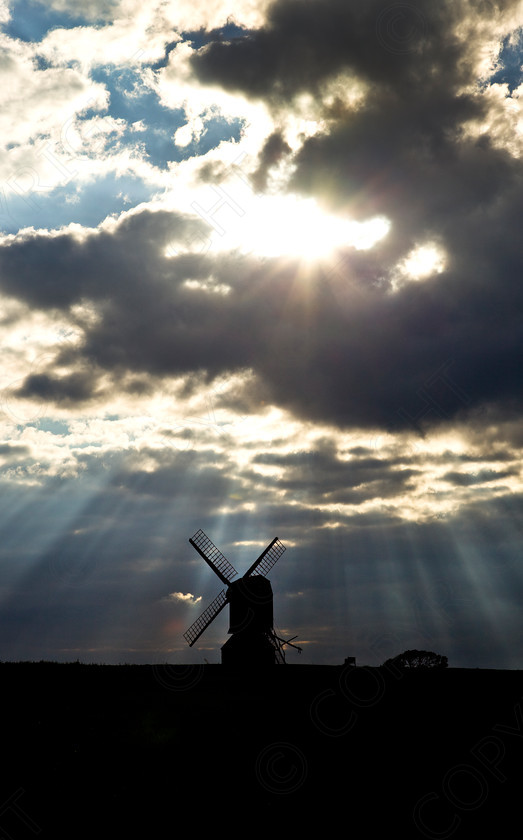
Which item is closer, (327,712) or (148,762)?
(148,762)

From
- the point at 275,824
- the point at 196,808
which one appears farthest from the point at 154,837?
the point at 275,824

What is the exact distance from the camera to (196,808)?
17969mm

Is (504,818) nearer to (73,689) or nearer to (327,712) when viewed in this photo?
(327,712)

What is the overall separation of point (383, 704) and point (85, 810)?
14.3 meters

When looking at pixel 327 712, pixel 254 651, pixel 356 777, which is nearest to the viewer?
pixel 356 777

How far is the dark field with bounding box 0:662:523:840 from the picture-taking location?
17.7 meters

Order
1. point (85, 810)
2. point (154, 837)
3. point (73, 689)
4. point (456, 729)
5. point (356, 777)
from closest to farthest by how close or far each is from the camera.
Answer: point (154, 837)
point (85, 810)
point (356, 777)
point (456, 729)
point (73, 689)

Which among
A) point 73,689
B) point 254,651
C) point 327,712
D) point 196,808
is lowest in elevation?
point 196,808

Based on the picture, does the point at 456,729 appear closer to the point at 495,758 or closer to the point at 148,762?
the point at 495,758

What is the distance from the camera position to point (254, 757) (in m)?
21.1

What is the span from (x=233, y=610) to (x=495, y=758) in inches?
859

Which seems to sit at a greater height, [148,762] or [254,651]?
[254,651]

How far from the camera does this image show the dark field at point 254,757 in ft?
57.9

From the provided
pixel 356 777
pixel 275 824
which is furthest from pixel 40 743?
pixel 356 777
